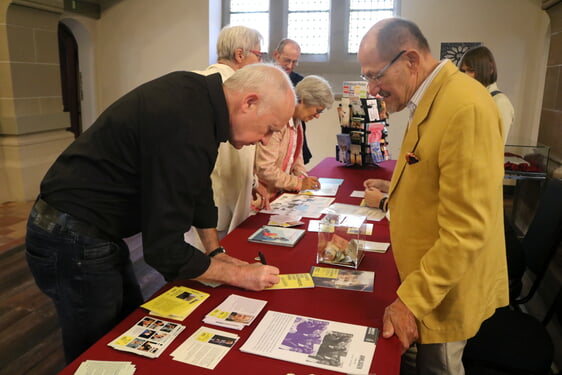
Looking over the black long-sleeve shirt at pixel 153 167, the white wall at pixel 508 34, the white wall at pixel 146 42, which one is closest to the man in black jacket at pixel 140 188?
the black long-sleeve shirt at pixel 153 167

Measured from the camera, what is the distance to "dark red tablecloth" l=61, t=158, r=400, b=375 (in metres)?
1.12

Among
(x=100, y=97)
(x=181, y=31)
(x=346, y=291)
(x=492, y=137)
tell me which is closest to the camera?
(x=492, y=137)

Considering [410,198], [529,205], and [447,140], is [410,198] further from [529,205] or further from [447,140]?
[529,205]

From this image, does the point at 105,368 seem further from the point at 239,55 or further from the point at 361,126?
the point at 361,126

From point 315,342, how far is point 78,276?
730 millimetres

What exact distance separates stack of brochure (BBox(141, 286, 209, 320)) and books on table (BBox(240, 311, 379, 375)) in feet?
0.76

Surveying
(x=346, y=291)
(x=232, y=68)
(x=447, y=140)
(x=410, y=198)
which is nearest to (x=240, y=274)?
(x=346, y=291)

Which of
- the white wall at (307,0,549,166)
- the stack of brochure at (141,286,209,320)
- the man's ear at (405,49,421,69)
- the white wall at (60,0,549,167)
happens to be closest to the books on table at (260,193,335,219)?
the stack of brochure at (141,286,209,320)

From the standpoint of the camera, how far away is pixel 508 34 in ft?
17.8

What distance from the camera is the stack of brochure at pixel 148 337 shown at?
46.0 inches

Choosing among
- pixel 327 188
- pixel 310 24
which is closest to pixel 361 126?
pixel 327 188

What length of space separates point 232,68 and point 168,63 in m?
4.51

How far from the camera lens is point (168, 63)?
6.58 meters

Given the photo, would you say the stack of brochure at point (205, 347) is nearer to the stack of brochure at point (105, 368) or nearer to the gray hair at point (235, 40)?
the stack of brochure at point (105, 368)
